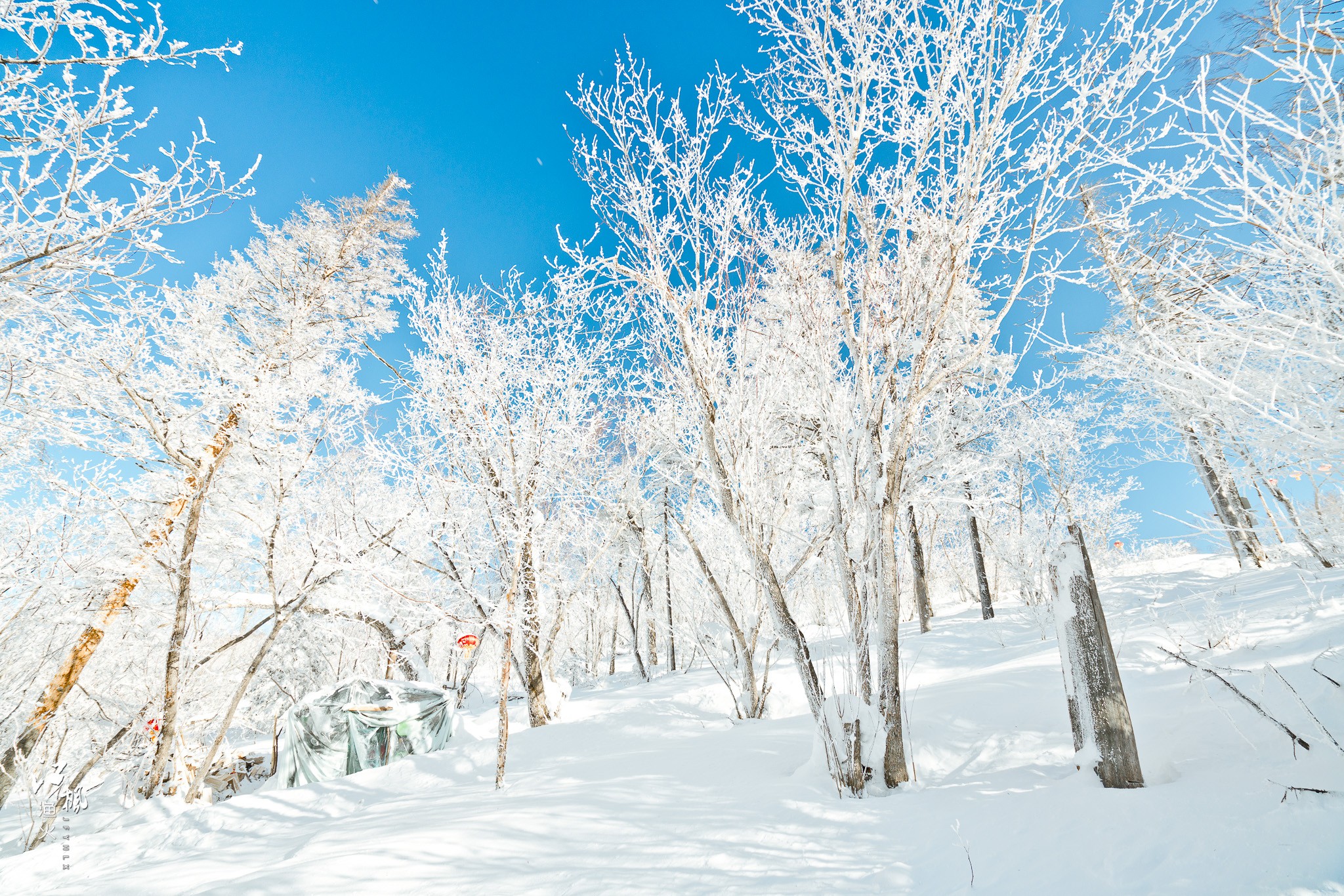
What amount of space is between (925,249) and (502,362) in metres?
5.44

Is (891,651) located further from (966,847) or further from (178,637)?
(178,637)

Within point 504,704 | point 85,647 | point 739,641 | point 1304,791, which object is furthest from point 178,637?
point 1304,791

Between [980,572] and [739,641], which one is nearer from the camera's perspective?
[739,641]

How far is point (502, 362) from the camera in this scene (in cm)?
732

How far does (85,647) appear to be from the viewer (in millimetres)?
6039

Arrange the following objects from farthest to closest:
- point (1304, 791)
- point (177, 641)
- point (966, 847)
Result: 1. point (177, 641)
2. point (966, 847)
3. point (1304, 791)

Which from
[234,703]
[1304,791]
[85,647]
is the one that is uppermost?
[85,647]

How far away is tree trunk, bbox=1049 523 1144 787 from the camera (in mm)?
2686

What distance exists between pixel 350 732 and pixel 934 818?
13.5 m

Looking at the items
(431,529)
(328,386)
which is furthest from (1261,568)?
(328,386)

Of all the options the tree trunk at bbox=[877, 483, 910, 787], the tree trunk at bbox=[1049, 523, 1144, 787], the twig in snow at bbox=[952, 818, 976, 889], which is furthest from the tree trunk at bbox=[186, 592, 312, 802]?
the tree trunk at bbox=[1049, 523, 1144, 787]

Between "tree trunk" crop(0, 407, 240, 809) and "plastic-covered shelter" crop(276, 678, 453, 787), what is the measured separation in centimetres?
600

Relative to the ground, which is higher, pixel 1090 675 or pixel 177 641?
pixel 177 641

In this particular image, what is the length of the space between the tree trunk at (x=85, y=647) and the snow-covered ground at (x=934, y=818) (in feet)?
3.64
